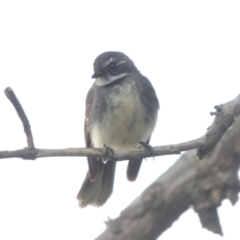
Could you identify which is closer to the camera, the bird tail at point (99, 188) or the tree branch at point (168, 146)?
the tree branch at point (168, 146)

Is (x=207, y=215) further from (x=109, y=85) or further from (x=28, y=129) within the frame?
(x=109, y=85)

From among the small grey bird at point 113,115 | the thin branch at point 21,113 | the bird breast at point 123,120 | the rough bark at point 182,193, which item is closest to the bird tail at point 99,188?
the small grey bird at point 113,115

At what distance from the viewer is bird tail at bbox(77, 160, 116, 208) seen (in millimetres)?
9875

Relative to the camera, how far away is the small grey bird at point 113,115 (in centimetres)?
901

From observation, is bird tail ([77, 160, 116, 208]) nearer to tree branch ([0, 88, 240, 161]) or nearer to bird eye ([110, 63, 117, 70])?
bird eye ([110, 63, 117, 70])

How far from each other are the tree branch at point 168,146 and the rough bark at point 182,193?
74cm

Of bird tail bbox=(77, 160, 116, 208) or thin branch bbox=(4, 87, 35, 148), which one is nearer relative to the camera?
thin branch bbox=(4, 87, 35, 148)

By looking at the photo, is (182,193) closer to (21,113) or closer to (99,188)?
(21,113)

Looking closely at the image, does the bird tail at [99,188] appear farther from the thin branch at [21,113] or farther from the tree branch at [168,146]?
the thin branch at [21,113]

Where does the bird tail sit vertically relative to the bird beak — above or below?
below

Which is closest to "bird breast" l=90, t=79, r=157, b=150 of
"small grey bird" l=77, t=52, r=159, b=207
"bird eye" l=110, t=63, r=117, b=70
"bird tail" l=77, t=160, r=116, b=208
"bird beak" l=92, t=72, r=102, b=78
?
"small grey bird" l=77, t=52, r=159, b=207

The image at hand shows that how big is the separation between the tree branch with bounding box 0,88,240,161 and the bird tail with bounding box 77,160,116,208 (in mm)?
3197

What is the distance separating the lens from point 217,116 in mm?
6395

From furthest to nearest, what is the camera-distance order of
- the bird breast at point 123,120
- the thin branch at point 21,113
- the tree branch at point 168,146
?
the bird breast at point 123,120
the tree branch at point 168,146
the thin branch at point 21,113
